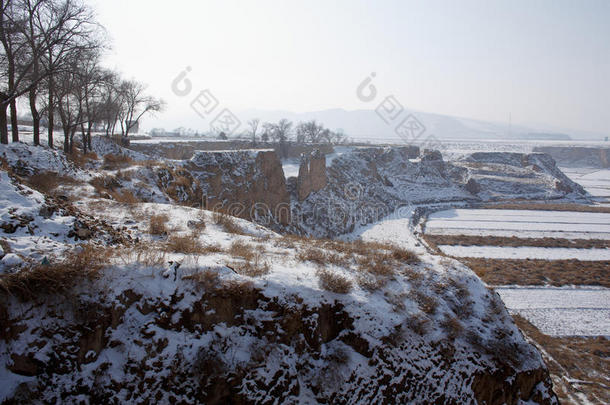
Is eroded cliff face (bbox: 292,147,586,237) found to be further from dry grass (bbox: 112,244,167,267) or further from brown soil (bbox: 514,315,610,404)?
dry grass (bbox: 112,244,167,267)

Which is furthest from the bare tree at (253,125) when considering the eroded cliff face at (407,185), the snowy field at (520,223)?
the snowy field at (520,223)

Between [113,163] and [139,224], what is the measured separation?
36.6 ft

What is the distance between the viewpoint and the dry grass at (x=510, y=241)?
2831 cm

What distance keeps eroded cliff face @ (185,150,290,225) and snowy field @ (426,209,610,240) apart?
1668 centimetres

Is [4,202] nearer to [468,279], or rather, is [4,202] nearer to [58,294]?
[58,294]

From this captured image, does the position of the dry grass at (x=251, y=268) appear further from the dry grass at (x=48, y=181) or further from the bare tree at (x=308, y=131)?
the bare tree at (x=308, y=131)

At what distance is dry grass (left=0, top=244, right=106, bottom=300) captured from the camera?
3.72 m

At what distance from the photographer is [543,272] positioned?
21.6 metres

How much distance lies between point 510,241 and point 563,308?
13.7 metres

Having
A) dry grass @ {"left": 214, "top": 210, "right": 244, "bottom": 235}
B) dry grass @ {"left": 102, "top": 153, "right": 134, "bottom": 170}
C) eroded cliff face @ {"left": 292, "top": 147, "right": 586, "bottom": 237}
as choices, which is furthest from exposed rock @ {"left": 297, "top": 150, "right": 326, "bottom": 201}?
dry grass @ {"left": 214, "top": 210, "right": 244, "bottom": 235}

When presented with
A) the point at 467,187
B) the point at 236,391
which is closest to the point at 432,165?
the point at 467,187

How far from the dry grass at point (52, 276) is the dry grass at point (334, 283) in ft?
10.9

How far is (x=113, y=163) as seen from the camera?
52.9 ft

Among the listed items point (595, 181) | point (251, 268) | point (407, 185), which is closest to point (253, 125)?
point (407, 185)
